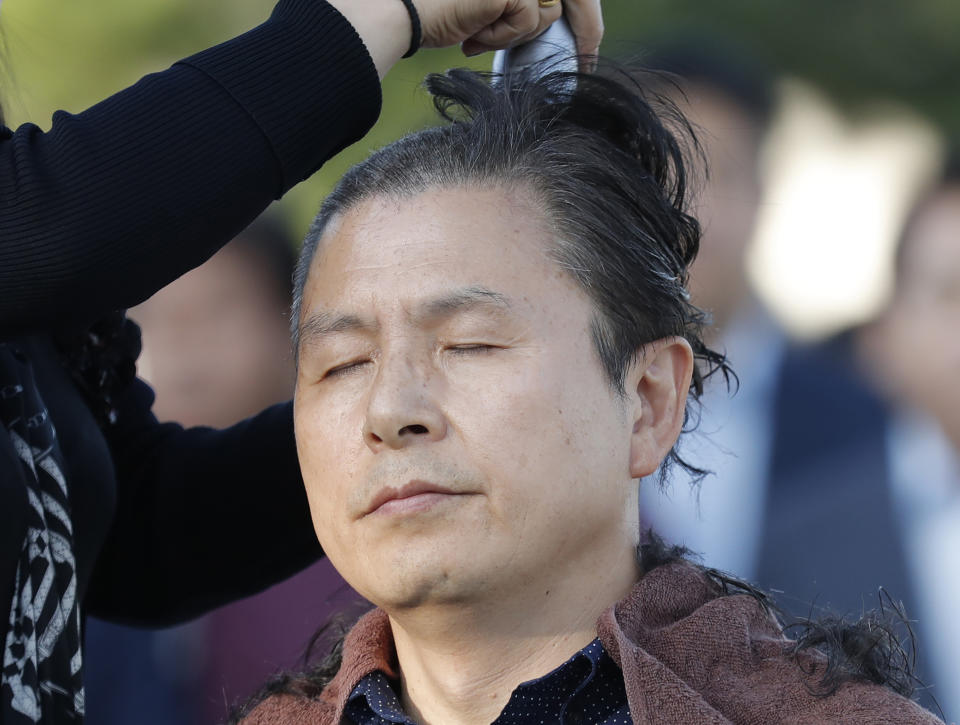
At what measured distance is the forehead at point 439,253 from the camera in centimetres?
189

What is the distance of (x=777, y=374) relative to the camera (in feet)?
12.7

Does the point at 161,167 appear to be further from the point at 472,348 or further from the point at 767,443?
the point at 767,443

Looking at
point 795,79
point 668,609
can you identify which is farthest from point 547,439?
point 795,79

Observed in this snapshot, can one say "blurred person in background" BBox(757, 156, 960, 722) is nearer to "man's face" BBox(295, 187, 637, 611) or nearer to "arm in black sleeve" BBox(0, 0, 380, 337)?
"man's face" BBox(295, 187, 637, 611)

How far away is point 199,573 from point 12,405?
0.49 meters

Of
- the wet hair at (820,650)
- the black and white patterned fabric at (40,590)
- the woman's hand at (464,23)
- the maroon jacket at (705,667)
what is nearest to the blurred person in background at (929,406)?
the wet hair at (820,650)

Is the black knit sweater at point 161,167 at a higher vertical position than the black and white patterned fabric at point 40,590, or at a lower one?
higher

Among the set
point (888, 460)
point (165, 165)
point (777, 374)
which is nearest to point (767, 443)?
point (777, 374)

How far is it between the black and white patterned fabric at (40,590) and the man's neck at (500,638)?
502 millimetres

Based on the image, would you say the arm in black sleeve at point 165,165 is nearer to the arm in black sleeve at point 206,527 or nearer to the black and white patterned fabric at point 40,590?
the black and white patterned fabric at point 40,590

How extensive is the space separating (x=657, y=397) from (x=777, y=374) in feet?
6.31

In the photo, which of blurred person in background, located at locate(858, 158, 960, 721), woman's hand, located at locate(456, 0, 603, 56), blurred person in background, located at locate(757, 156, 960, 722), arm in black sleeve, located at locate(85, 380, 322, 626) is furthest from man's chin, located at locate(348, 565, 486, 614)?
blurred person in background, located at locate(858, 158, 960, 721)

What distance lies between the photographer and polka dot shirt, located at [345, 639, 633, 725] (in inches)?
71.3

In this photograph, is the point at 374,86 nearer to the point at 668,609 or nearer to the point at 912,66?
the point at 668,609
